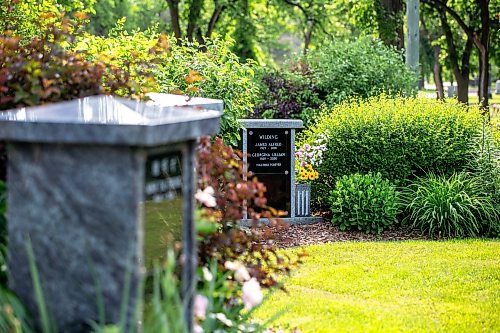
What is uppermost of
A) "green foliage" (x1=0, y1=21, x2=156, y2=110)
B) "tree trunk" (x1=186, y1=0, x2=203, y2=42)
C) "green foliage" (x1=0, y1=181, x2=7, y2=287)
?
"tree trunk" (x1=186, y1=0, x2=203, y2=42)

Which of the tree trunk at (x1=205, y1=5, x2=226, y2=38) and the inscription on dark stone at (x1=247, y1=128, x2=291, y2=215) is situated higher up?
the tree trunk at (x1=205, y1=5, x2=226, y2=38)

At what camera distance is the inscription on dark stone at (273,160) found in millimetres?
11062

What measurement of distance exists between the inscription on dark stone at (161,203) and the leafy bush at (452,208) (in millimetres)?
6795

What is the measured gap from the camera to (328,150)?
11.7m

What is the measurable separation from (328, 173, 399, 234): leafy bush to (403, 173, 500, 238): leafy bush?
0.32 metres

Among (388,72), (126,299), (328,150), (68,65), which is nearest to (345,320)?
(68,65)

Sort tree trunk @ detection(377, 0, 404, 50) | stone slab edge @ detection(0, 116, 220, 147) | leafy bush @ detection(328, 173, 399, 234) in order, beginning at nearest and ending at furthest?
stone slab edge @ detection(0, 116, 220, 147) < leafy bush @ detection(328, 173, 399, 234) < tree trunk @ detection(377, 0, 404, 50)

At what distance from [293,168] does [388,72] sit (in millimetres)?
5422

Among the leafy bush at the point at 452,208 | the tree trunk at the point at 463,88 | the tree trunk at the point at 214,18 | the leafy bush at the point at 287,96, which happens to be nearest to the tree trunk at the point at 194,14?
the tree trunk at the point at 214,18

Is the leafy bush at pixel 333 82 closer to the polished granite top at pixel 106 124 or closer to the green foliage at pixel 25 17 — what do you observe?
the green foliage at pixel 25 17

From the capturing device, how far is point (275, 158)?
1110cm

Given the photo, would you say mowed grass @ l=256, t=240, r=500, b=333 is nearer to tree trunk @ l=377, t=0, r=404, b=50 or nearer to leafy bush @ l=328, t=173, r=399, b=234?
leafy bush @ l=328, t=173, r=399, b=234

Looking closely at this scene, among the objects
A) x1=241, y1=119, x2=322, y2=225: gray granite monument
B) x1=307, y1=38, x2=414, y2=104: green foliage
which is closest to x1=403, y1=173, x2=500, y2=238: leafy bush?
x1=241, y1=119, x2=322, y2=225: gray granite monument

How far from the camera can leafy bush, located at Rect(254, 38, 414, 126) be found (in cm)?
1550
